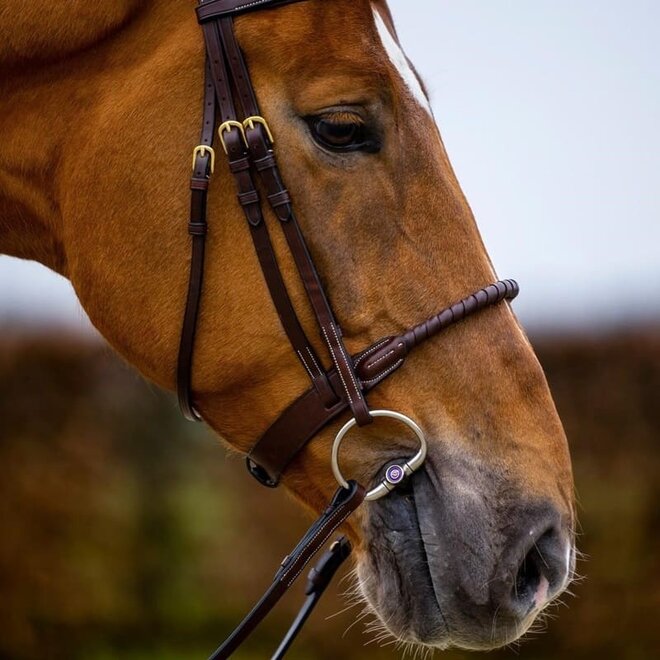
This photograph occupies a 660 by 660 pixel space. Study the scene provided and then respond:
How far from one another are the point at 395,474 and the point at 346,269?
0.56 metres

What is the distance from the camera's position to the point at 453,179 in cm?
285

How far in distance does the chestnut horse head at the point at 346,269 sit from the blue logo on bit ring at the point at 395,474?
0.06m

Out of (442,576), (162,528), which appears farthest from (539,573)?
(162,528)

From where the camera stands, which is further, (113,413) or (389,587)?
(113,413)

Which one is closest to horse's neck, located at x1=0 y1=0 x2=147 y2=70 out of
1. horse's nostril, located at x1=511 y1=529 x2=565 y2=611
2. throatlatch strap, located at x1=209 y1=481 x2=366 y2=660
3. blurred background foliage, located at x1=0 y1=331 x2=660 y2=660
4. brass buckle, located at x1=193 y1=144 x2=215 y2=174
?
brass buckle, located at x1=193 y1=144 x2=215 y2=174

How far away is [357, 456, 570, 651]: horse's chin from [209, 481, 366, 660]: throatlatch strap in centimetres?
7

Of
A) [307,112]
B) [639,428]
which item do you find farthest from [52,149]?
[639,428]

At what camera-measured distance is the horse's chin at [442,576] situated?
102 inches

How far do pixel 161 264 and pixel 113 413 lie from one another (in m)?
5.26

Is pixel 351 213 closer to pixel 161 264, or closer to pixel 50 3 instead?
pixel 161 264

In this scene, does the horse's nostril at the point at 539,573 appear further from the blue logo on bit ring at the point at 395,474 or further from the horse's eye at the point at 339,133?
the horse's eye at the point at 339,133

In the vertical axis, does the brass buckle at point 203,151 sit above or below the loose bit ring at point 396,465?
above

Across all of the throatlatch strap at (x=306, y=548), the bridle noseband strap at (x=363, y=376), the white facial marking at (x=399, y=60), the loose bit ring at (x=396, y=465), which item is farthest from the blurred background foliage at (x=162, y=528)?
the white facial marking at (x=399, y=60)

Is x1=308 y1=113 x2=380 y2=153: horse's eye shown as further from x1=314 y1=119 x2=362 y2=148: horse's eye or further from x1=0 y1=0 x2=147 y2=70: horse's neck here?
x1=0 y1=0 x2=147 y2=70: horse's neck
